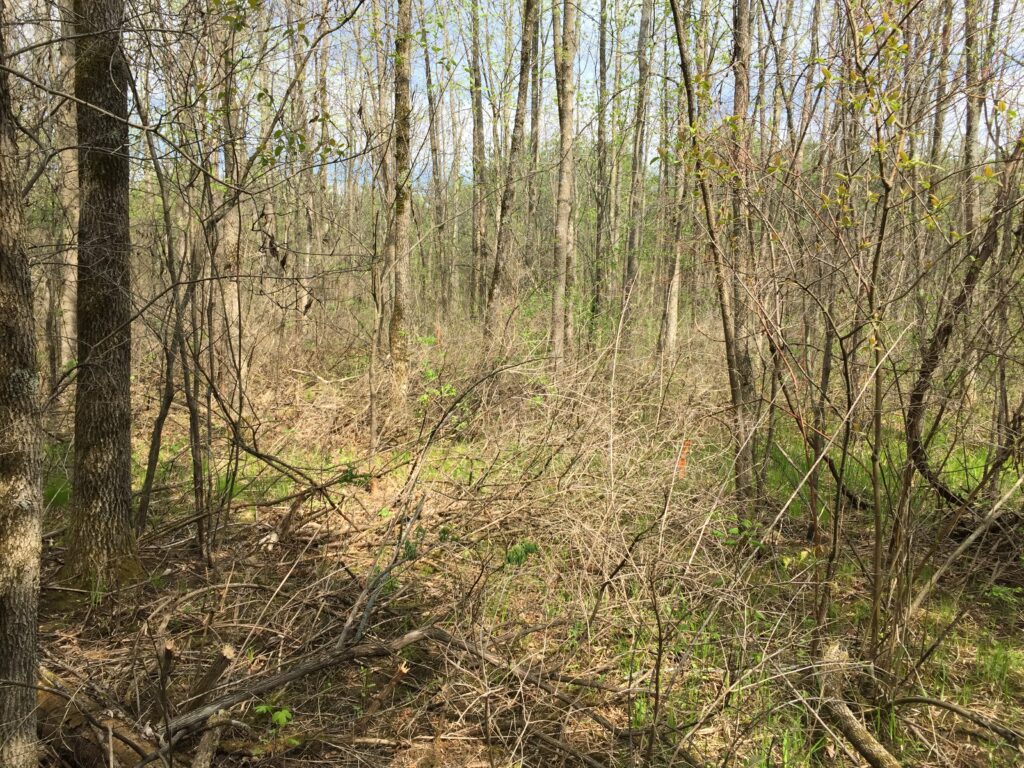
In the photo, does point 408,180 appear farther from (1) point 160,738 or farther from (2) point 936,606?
(2) point 936,606

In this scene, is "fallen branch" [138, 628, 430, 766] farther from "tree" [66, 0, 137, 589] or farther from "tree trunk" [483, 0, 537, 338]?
"tree trunk" [483, 0, 537, 338]

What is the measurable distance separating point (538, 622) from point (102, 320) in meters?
3.33

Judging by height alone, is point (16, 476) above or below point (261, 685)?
above

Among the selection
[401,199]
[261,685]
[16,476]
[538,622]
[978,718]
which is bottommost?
[538,622]

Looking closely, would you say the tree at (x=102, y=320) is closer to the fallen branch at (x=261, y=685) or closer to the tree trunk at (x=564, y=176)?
the fallen branch at (x=261, y=685)

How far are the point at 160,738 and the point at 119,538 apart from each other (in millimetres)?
1908

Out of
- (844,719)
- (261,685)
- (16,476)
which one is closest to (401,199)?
(16,476)

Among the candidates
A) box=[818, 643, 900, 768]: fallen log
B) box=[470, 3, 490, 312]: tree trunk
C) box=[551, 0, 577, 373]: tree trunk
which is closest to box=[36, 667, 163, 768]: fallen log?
box=[818, 643, 900, 768]: fallen log

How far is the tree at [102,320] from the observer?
3668 mm

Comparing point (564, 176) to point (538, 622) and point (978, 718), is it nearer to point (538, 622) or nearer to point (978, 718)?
point (538, 622)

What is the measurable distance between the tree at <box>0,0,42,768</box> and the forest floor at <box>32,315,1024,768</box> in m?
0.34

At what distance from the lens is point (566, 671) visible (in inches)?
138

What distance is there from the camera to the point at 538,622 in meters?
3.92

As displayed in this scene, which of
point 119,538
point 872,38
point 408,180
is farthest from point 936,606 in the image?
point 408,180
